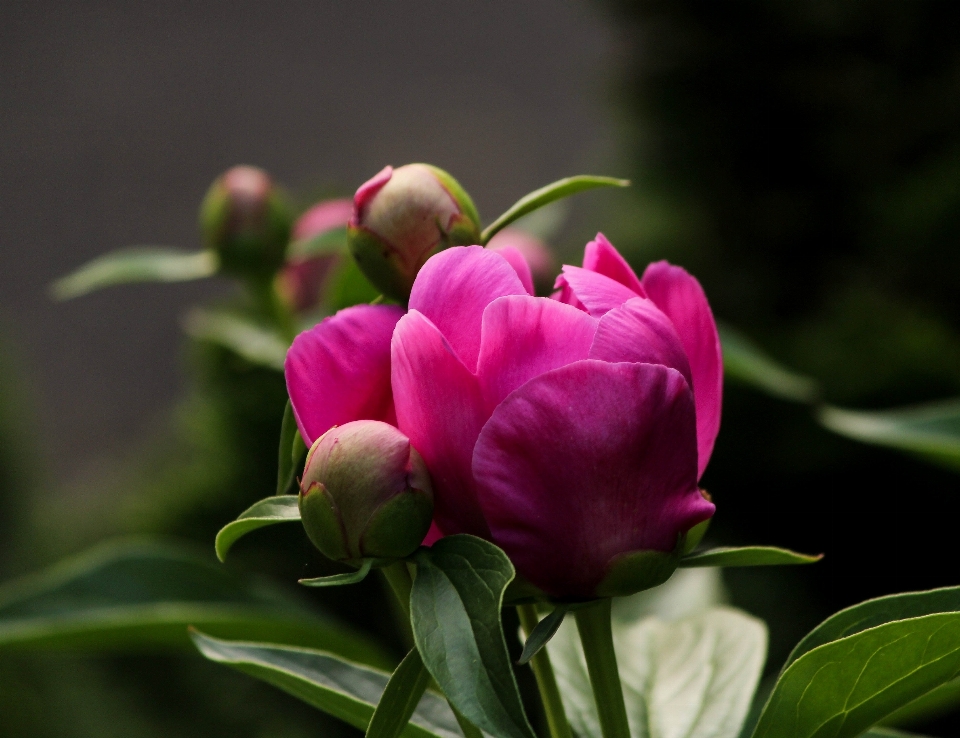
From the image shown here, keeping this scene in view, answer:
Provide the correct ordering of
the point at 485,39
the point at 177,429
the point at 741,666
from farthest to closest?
the point at 485,39, the point at 177,429, the point at 741,666

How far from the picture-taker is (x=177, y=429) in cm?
121

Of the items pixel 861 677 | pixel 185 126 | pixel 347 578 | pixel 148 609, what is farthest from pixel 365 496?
pixel 185 126

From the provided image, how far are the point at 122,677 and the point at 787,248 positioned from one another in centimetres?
79

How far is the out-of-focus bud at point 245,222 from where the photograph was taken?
0.58 m

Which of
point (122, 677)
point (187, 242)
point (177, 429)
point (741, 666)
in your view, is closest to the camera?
point (741, 666)

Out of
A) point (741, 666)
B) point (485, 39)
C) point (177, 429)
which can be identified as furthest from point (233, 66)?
point (741, 666)

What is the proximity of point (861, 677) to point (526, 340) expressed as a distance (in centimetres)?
12

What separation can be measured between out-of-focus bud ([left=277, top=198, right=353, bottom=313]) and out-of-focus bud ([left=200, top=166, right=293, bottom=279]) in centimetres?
3

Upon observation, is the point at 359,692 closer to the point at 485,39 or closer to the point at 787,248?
the point at 787,248

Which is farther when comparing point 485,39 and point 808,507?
point 485,39

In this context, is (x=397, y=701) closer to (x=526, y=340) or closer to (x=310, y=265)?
(x=526, y=340)

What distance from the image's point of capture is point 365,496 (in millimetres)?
228

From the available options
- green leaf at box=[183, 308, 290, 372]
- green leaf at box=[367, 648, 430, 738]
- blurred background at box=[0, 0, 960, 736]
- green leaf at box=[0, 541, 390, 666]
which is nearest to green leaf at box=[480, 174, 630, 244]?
green leaf at box=[367, 648, 430, 738]

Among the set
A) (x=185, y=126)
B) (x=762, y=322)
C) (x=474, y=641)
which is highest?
(x=474, y=641)
